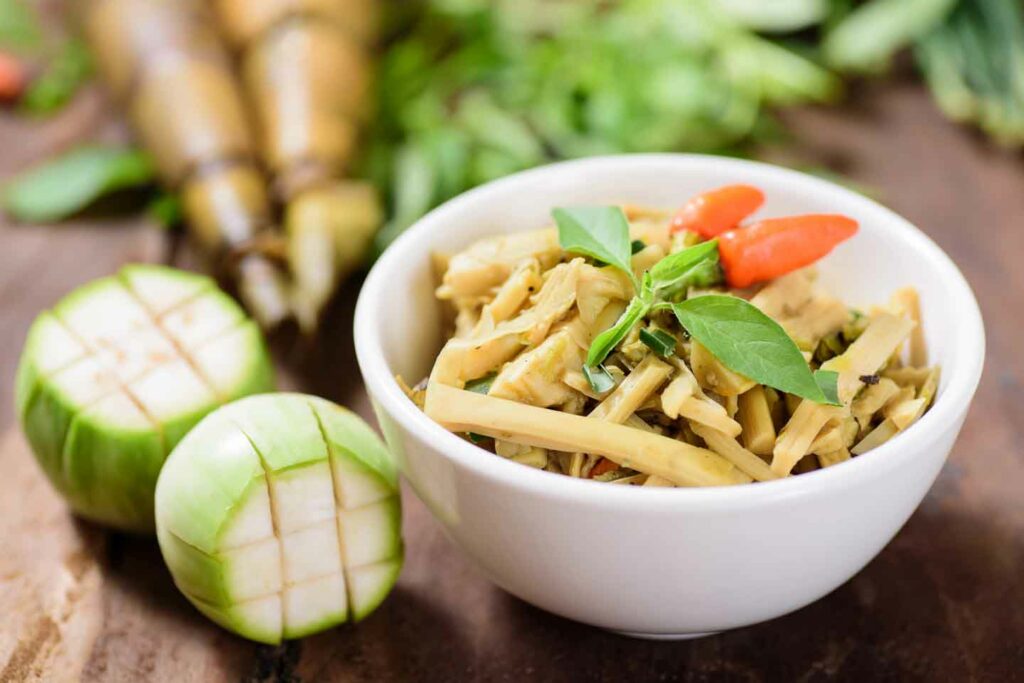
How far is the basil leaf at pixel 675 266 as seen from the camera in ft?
5.27

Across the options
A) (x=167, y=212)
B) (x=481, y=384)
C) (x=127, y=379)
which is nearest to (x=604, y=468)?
(x=481, y=384)

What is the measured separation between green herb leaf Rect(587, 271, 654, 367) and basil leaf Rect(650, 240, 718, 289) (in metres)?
0.04

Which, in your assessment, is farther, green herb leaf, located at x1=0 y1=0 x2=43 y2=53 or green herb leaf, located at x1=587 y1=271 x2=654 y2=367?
green herb leaf, located at x1=0 y1=0 x2=43 y2=53

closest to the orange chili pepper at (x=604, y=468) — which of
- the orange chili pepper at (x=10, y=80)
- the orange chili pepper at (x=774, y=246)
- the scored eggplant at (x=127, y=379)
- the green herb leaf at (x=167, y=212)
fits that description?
the orange chili pepper at (x=774, y=246)

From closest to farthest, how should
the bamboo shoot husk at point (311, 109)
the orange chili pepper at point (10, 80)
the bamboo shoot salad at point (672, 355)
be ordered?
the bamboo shoot salad at point (672, 355) < the bamboo shoot husk at point (311, 109) < the orange chili pepper at point (10, 80)

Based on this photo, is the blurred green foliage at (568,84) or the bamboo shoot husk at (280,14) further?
the bamboo shoot husk at (280,14)

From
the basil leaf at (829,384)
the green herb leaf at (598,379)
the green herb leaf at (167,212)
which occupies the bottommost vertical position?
the green herb leaf at (167,212)

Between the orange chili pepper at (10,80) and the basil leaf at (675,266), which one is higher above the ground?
the basil leaf at (675,266)

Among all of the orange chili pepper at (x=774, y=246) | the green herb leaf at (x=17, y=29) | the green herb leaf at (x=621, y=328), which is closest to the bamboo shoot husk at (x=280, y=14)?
the green herb leaf at (x=17, y=29)

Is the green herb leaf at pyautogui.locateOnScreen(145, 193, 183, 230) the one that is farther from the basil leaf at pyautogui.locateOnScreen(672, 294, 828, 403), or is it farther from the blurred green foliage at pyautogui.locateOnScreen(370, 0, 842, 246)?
the basil leaf at pyautogui.locateOnScreen(672, 294, 828, 403)

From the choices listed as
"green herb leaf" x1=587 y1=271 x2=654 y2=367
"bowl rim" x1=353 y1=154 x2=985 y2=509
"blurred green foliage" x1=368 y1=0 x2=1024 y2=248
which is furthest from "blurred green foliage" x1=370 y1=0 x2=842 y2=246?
"green herb leaf" x1=587 y1=271 x2=654 y2=367

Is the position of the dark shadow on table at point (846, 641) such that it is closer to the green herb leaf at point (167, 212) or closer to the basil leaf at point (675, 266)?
the basil leaf at point (675, 266)

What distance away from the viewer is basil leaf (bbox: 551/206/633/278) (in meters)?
1.62

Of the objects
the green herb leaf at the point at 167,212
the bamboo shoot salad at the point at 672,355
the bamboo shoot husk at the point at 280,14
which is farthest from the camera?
the bamboo shoot husk at the point at 280,14
